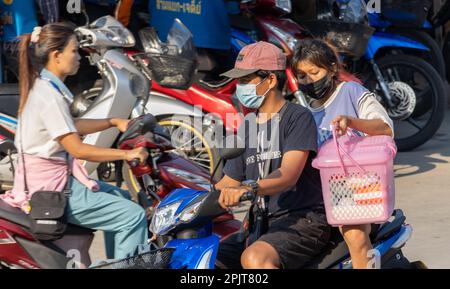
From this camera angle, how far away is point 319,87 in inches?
172

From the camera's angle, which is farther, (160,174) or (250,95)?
(160,174)

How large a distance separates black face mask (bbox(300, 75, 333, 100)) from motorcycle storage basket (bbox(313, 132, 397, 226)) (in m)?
0.39

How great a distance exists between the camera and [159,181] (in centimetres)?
525

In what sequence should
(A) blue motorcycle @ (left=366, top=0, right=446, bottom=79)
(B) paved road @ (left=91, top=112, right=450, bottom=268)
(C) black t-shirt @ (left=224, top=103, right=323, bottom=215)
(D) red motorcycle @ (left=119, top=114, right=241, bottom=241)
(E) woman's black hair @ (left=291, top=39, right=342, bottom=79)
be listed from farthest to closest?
(A) blue motorcycle @ (left=366, top=0, right=446, bottom=79)
(B) paved road @ (left=91, top=112, right=450, bottom=268)
(D) red motorcycle @ (left=119, top=114, right=241, bottom=241)
(E) woman's black hair @ (left=291, top=39, right=342, bottom=79)
(C) black t-shirt @ (left=224, top=103, right=323, bottom=215)

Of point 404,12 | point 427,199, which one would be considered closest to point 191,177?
point 427,199

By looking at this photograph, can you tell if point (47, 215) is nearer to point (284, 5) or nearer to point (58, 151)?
point (58, 151)

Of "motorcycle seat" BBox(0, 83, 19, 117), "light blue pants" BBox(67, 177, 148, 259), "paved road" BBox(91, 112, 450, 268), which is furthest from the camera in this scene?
"motorcycle seat" BBox(0, 83, 19, 117)

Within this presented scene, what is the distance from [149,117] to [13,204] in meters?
0.69

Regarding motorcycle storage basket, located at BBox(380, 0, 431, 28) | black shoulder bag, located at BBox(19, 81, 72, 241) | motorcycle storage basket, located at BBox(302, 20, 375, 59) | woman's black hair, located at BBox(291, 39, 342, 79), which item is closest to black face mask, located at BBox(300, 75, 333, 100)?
woman's black hair, located at BBox(291, 39, 342, 79)

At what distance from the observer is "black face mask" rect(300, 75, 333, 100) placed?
436 centimetres

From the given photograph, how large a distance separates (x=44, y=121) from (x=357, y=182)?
1.33 m

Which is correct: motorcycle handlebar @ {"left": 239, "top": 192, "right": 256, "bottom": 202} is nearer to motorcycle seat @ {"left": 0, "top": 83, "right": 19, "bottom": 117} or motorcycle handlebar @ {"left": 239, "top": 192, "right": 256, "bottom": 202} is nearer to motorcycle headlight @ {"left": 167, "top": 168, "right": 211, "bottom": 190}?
motorcycle headlight @ {"left": 167, "top": 168, "right": 211, "bottom": 190}
